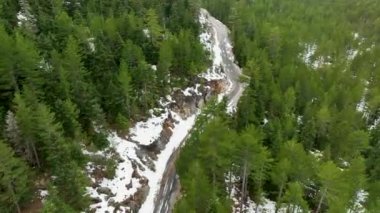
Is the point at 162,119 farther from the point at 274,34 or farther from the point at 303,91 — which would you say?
the point at 274,34

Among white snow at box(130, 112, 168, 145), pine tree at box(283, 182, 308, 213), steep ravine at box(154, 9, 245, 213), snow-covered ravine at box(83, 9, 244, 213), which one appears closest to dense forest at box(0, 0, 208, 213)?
white snow at box(130, 112, 168, 145)

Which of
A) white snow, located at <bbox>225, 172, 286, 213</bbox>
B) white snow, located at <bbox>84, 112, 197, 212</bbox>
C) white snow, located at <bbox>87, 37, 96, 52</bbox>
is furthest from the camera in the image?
white snow, located at <bbox>87, 37, 96, 52</bbox>

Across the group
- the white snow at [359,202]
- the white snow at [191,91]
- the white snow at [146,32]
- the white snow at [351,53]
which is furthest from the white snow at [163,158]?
the white snow at [351,53]

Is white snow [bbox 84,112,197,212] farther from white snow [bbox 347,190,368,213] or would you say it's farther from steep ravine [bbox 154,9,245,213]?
white snow [bbox 347,190,368,213]

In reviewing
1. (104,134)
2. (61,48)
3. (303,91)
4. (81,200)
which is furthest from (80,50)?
(303,91)

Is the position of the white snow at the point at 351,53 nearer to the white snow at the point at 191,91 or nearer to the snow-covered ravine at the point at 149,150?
the snow-covered ravine at the point at 149,150

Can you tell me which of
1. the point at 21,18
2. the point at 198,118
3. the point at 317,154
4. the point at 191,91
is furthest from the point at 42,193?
the point at 317,154
